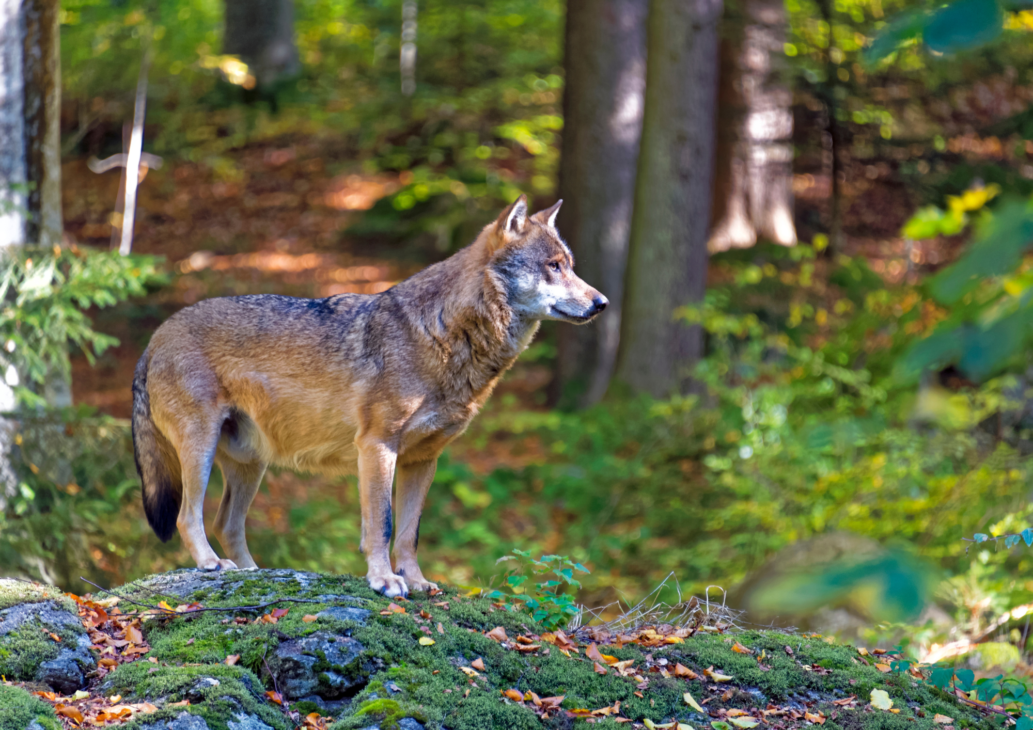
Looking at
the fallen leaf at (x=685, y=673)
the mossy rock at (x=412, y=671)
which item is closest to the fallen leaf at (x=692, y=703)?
the mossy rock at (x=412, y=671)

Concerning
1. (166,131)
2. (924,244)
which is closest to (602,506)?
(924,244)

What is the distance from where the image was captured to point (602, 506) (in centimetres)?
1139

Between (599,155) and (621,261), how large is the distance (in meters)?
1.71

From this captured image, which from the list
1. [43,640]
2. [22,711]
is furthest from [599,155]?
[22,711]

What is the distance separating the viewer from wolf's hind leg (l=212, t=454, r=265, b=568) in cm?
550

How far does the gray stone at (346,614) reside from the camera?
408 centimetres

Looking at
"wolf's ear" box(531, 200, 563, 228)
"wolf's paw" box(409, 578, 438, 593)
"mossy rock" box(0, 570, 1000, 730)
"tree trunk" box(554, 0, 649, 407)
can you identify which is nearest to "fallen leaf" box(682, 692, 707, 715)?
"mossy rock" box(0, 570, 1000, 730)

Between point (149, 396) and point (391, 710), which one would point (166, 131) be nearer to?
point (149, 396)

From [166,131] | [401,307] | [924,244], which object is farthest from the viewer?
[166,131]

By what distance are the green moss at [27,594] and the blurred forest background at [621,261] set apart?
185 centimetres

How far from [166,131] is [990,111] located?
18931mm

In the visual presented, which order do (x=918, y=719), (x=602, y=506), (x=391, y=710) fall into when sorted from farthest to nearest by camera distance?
(x=602, y=506), (x=918, y=719), (x=391, y=710)

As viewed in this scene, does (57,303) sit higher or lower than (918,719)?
higher

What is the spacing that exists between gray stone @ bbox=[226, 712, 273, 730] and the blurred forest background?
7.80 feet
